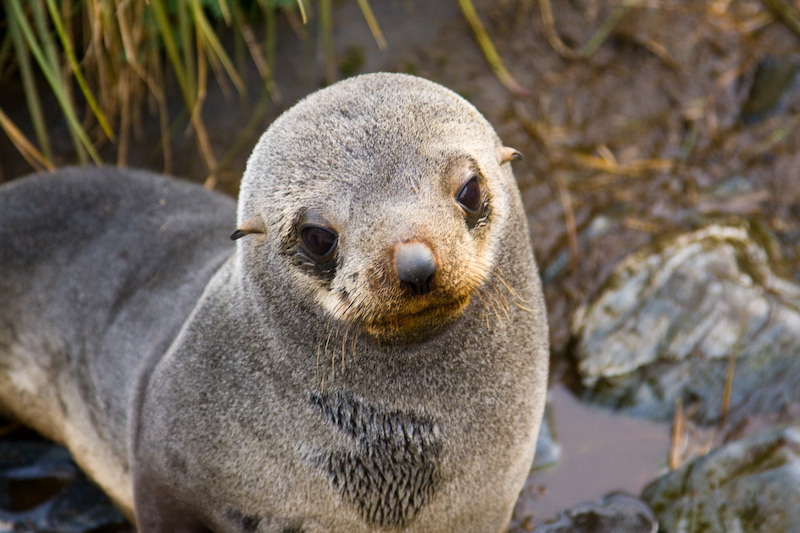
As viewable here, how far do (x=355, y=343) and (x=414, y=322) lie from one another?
0.28m

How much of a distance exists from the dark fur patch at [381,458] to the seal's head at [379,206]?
1.10 feet

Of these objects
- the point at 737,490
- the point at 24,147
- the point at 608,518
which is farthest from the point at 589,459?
the point at 24,147

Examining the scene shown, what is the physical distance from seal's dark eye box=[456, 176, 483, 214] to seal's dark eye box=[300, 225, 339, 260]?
0.43m

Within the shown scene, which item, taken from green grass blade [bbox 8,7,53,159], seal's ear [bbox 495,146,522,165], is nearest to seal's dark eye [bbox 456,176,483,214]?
seal's ear [bbox 495,146,522,165]

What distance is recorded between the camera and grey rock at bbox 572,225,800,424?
16.1 ft

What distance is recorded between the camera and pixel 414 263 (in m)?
2.46

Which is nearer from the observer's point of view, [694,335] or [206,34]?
[694,335]

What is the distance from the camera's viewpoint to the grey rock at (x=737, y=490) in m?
4.05

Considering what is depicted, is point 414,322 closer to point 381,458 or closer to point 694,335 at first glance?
point 381,458

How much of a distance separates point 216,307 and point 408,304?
3.39 ft

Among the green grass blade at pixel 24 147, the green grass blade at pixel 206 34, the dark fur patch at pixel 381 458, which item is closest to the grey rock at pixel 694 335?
the dark fur patch at pixel 381 458

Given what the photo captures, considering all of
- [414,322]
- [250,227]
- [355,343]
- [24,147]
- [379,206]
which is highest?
[379,206]

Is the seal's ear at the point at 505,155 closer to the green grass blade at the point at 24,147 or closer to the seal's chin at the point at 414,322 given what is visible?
the seal's chin at the point at 414,322

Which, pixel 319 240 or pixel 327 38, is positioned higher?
pixel 319 240
